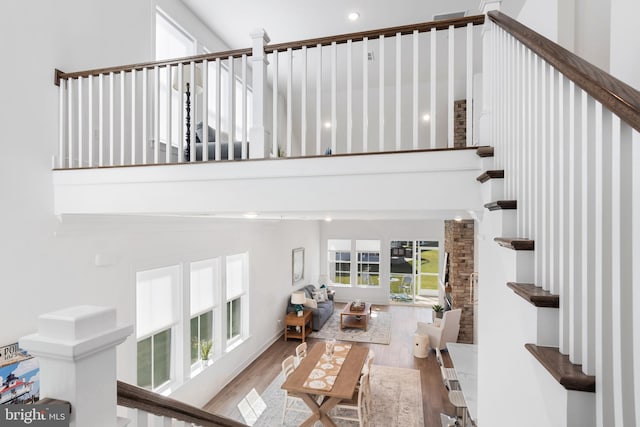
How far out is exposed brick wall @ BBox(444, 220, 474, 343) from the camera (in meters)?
6.64

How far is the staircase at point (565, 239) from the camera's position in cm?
75

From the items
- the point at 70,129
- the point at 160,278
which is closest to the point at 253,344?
the point at 160,278

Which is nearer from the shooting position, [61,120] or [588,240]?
[588,240]

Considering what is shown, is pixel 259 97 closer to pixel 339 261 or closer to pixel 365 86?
pixel 365 86

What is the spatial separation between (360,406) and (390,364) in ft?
6.86

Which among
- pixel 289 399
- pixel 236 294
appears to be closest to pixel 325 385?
pixel 289 399

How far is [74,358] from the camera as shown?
642 mm

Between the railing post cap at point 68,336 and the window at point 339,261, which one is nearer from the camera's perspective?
the railing post cap at point 68,336

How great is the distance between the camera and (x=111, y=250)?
10.9ft

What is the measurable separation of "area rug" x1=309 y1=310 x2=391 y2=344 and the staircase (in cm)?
584

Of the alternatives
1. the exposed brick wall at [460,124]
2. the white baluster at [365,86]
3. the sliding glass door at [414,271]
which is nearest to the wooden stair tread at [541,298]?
the white baluster at [365,86]

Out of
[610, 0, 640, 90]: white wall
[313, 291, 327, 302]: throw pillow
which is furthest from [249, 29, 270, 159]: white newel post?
[313, 291, 327, 302]: throw pillow

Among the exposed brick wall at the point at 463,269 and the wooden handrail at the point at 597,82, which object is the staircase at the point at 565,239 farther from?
the exposed brick wall at the point at 463,269

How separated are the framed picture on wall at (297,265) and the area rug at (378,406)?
3175 mm
